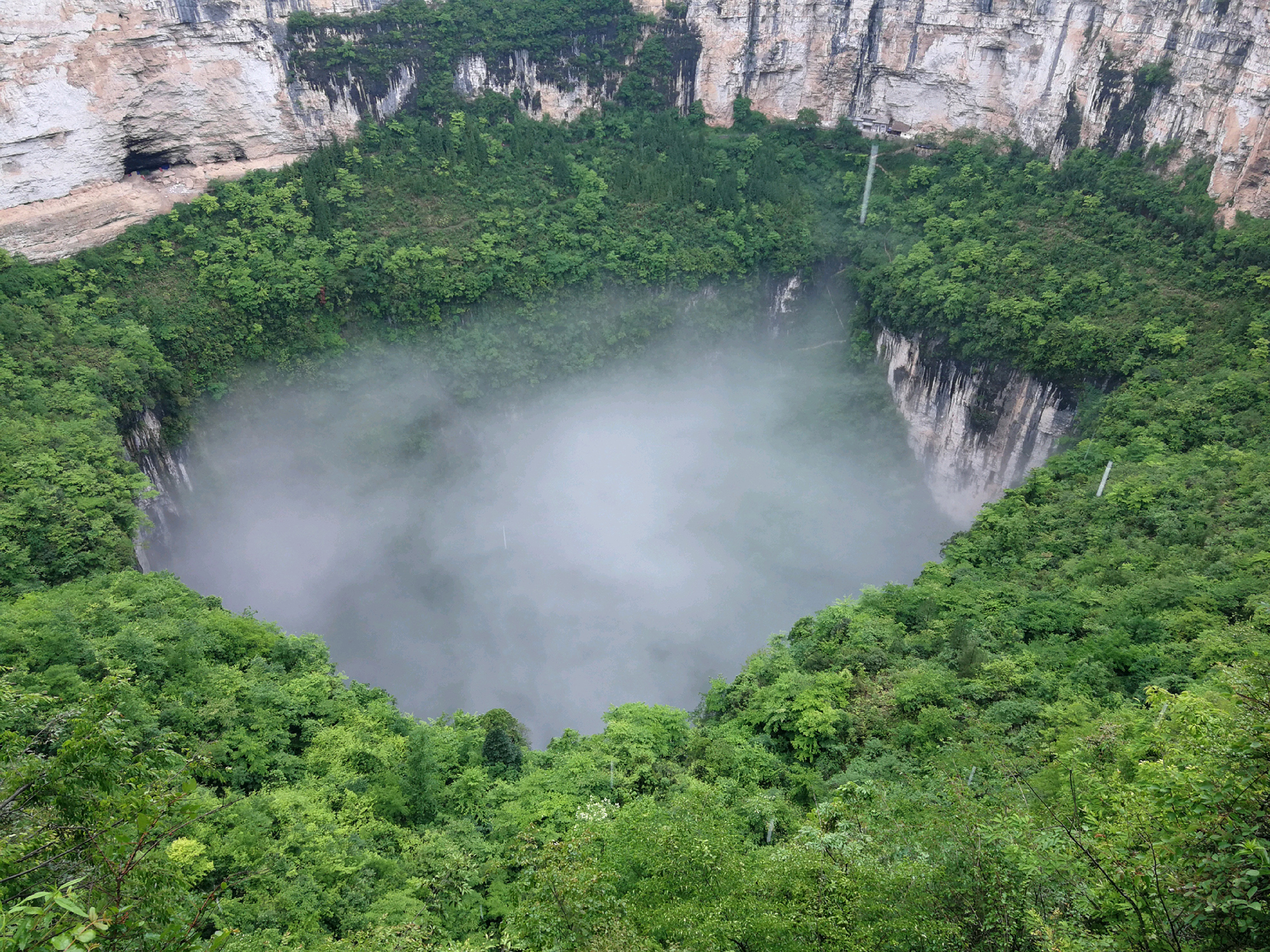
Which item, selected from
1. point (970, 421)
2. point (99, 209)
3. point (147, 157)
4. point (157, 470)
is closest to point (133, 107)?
point (147, 157)

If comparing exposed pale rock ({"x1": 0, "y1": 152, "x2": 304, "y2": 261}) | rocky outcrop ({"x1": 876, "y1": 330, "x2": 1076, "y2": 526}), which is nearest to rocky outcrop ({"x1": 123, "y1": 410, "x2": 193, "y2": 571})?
exposed pale rock ({"x1": 0, "y1": 152, "x2": 304, "y2": 261})

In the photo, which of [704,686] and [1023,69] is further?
[1023,69]

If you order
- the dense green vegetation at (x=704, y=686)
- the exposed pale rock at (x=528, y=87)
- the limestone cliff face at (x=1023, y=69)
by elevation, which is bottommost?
the dense green vegetation at (x=704, y=686)

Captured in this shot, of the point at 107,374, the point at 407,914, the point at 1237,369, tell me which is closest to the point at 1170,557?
the point at 1237,369

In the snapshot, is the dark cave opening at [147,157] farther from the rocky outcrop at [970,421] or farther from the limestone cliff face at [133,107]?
the rocky outcrop at [970,421]

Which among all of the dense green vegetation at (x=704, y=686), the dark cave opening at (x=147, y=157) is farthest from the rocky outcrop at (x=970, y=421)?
the dark cave opening at (x=147, y=157)

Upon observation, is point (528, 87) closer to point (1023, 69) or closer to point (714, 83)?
point (714, 83)
